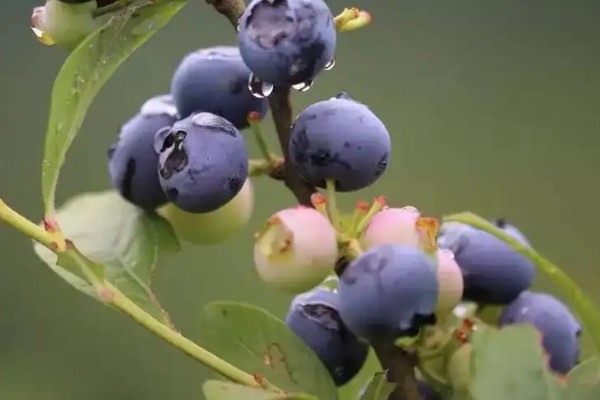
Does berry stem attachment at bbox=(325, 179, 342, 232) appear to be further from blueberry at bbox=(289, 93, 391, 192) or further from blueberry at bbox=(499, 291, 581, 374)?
blueberry at bbox=(499, 291, 581, 374)

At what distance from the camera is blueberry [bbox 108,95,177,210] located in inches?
26.2

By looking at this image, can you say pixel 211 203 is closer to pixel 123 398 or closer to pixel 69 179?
pixel 123 398

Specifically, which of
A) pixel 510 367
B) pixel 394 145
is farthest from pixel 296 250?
pixel 394 145

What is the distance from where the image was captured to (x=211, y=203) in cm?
61

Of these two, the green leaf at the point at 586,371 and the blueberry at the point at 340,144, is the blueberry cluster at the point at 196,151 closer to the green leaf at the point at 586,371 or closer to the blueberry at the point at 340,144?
the blueberry at the point at 340,144

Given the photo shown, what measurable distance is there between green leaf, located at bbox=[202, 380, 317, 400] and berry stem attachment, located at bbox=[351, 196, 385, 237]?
0.10m

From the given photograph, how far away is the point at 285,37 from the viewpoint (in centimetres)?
→ 58

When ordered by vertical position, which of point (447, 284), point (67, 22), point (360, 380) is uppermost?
point (67, 22)

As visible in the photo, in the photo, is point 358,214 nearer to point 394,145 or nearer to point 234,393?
point 234,393

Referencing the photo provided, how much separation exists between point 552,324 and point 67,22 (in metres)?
0.31

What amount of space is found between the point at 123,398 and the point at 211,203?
2.52 meters

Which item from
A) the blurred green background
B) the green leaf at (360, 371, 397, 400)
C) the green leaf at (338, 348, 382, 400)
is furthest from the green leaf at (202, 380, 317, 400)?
the blurred green background

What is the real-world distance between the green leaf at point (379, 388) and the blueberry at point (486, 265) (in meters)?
0.12

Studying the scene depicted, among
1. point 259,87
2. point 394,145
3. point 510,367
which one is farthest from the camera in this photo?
point 394,145
